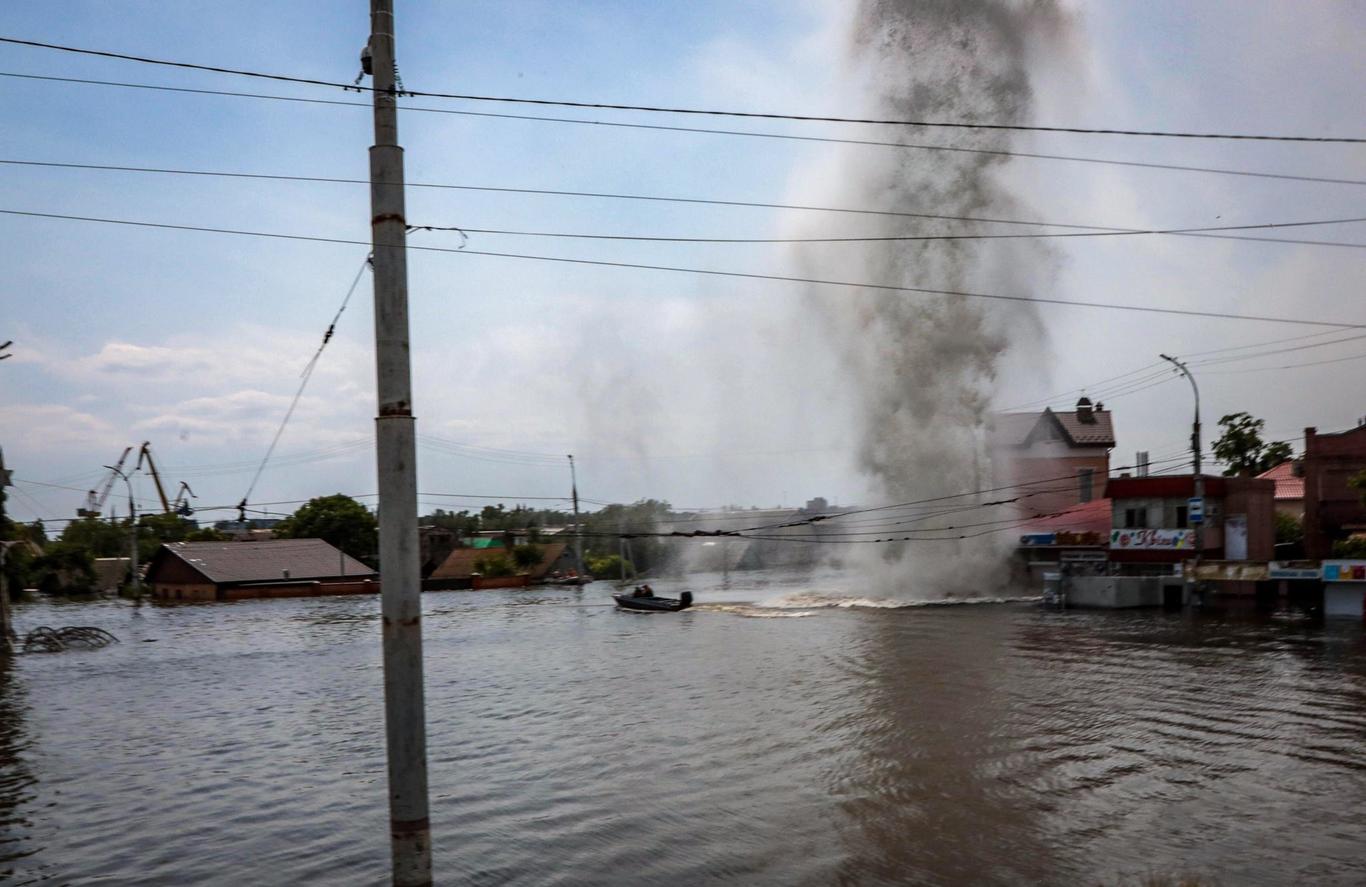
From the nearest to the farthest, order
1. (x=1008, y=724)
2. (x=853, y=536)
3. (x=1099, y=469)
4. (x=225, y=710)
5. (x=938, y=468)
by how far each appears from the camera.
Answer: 1. (x=1008, y=724)
2. (x=225, y=710)
3. (x=938, y=468)
4. (x=1099, y=469)
5. (x=853, y=536)

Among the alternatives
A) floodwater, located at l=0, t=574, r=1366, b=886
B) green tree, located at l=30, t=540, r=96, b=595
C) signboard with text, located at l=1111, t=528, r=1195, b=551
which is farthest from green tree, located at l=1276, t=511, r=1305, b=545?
A: green tree, located at l=30, t=540, r=96, b=595

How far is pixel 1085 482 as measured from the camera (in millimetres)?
83438

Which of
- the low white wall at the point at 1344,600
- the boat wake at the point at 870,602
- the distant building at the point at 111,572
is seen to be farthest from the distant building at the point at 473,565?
the low white wall at the point at 1344,600

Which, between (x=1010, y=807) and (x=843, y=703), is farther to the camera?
(x=843, y=703)

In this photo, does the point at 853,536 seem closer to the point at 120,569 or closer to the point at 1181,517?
the point at 1181,517

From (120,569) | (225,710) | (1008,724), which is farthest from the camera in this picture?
(120,569)

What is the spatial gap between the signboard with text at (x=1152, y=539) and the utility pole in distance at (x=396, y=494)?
196ft

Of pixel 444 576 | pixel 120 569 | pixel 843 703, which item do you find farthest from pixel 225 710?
pixel 120 569

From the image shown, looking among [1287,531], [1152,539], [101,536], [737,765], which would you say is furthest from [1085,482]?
[101,536]

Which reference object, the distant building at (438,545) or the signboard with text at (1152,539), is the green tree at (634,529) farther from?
the signboard with text at (1152,539)

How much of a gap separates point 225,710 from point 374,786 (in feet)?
48.0

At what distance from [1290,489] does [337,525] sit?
89.9 meters

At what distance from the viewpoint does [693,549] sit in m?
153

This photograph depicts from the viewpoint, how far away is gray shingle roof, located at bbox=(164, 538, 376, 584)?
325ft
